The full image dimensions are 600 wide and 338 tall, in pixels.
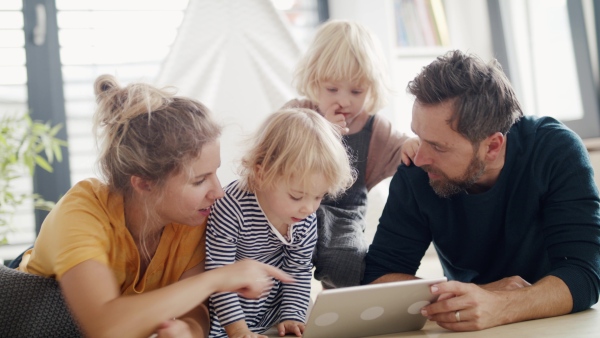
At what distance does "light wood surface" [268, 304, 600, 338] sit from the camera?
137 cm

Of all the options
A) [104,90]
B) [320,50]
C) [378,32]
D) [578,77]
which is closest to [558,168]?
[320,50]

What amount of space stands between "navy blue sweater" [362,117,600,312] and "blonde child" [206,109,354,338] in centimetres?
26

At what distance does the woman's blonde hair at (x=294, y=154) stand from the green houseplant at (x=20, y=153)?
4.57ft

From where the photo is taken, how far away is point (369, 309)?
1.41 m

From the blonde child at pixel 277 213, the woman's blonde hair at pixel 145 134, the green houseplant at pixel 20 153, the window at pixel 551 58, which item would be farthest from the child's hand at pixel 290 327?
the window at pixel 551 58

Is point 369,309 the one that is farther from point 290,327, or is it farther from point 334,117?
point 334,117

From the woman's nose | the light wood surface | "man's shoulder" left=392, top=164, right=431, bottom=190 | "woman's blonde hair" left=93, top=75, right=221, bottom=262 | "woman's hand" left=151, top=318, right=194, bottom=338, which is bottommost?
the light wood surface

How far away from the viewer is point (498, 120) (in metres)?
1.76

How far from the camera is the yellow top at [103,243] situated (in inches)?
56.1

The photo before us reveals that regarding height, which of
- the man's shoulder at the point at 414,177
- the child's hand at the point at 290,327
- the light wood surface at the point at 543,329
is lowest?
the light wood surface at the point at 543,329

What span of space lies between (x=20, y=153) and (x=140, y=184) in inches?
64.4

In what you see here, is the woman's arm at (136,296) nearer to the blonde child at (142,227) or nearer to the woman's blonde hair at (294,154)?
the blonde child at (142,227)

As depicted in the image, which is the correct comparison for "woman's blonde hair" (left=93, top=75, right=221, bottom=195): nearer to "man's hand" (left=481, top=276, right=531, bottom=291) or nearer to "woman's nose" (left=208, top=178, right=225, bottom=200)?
"woman's nose" (left=208, top=178, right=225, bottom=200)

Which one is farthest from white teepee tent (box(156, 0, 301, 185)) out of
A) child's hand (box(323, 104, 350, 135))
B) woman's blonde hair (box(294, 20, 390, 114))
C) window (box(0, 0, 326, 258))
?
child's hand (box(323, 104, 350, 135))
